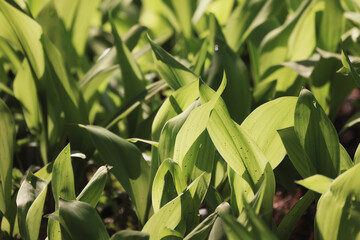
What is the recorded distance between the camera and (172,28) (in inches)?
86.9

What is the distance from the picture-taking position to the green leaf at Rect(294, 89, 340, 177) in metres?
1.02

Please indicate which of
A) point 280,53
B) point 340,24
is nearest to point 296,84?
point 280,53

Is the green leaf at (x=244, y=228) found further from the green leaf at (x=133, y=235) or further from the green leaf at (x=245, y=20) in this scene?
the green leaf at (x=245, y=20)

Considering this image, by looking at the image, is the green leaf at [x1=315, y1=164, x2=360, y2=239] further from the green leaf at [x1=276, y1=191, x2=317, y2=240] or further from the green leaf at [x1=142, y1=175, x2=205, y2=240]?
the green leaf at [x1=142, y1=175, x2=205, y2=240]

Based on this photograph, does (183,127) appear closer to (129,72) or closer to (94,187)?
(94,187)

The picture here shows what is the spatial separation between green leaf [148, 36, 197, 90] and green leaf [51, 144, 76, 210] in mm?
313

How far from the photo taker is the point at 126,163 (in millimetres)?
1195

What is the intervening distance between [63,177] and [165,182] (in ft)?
0.64

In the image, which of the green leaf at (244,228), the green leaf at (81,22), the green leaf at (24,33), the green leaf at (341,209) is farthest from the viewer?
the green leaf at (81,22)

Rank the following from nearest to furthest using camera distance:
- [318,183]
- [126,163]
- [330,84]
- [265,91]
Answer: [318,183]
[126,163]
[265,91]
[330,84]

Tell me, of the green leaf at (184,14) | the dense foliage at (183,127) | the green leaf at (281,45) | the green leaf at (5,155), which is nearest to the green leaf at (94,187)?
the dense foliage at (183,127)

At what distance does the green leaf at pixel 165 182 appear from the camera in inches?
40.9

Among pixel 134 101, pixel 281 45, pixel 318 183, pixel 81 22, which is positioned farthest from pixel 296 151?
pixel 81 22

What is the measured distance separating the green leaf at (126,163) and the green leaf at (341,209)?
404mm
